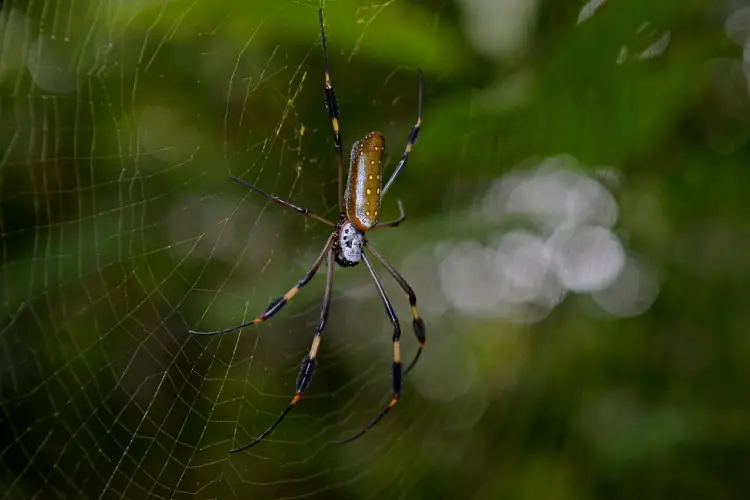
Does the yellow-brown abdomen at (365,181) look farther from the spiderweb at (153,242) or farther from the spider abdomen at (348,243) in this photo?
the spiderweb at (153,242)

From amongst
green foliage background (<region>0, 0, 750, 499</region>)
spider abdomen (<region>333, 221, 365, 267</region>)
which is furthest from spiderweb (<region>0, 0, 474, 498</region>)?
spider abdomen (<region>333, 221, 365, 267</region>)

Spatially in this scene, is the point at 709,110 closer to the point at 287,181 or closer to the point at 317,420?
the point at 287,181

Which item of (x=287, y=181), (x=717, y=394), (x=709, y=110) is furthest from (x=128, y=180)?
(x=717, y=394)

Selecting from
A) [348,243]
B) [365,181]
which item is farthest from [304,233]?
[365,181]

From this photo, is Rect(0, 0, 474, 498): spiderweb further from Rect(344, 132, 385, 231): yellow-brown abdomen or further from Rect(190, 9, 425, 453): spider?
Rect(344, 132, 385, 231): yellow-brown abdomen

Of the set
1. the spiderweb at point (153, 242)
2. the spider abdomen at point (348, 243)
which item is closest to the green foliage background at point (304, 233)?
the spiderweb at point (153, 242)

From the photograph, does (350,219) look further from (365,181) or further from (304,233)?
(304,233)
